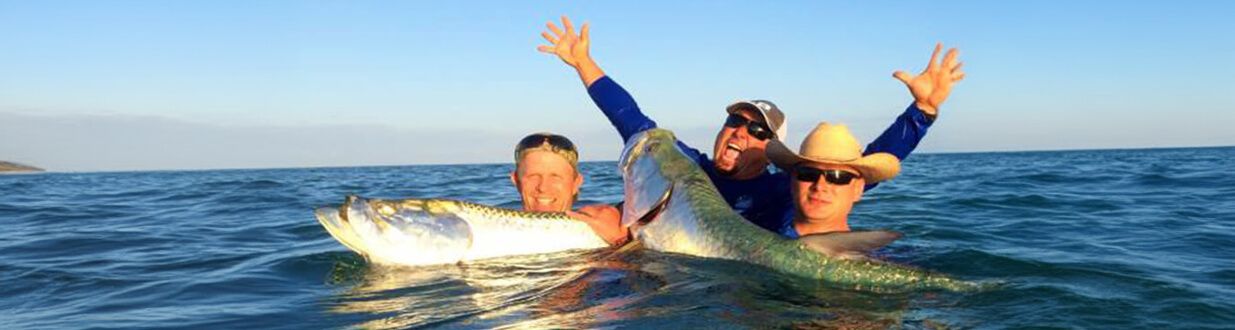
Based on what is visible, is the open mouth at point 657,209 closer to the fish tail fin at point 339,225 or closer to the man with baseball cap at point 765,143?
the man with baseball cap at point 765,143

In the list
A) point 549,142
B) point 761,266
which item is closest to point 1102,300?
point 761,266

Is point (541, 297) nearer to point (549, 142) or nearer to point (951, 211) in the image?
point (549, 142)

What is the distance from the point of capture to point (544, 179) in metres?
6.35

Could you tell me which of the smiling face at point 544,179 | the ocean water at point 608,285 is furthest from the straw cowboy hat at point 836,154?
the smiling face at point 544,179

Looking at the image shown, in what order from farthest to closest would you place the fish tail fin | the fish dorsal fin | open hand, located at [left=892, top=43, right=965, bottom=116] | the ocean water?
open hand, located at [left=892, top=43, right=965, bottom=116] → the fish tail fin → the fish dorsal fin → the ocean water

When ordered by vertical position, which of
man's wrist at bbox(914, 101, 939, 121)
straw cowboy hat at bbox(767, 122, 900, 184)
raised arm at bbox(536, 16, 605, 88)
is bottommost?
straw cowboy hat at bbox(767, 122, 900, 184)

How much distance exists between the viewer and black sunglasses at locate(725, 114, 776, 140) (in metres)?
6.39

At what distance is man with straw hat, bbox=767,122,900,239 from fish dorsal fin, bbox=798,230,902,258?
498 mm

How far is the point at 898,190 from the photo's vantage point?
16.7 m

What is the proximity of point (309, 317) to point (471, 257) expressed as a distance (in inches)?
50.9

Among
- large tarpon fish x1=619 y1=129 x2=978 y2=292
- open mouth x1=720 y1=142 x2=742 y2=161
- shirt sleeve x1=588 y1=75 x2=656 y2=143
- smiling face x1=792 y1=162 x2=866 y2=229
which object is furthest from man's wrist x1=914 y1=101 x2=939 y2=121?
shirt sleeve x1=588 y1=75 x2=656 y2=143

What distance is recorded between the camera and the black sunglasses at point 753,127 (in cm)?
639

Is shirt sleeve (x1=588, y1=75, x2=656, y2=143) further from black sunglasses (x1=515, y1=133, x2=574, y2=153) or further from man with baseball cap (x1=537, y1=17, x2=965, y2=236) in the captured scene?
black sunglasses (x1=515, y1=133, x2=574, y2=153)

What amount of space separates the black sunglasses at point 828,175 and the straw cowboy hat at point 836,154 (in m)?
0.07
